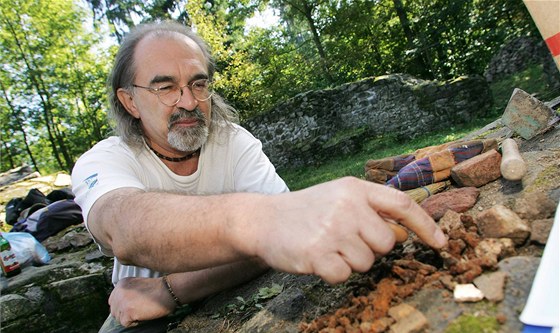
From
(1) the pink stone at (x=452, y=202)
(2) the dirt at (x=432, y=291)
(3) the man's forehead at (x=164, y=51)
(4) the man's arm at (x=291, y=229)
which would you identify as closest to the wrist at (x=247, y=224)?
(4) the man's arm at (x=291, y=229)

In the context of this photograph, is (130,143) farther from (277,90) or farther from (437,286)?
(277,90)

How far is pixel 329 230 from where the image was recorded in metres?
0.85

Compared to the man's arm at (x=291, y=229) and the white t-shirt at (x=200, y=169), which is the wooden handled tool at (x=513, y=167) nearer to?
the man's arm at (x=291, y=229)

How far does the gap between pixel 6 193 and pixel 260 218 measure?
996cm

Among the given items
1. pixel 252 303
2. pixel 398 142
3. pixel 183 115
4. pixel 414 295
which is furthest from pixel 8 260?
pixel 398 142

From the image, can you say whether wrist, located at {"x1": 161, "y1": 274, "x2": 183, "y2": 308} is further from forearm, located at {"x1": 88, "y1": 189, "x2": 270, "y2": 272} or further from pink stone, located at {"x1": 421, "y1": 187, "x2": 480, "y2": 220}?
pink stone, located at {"x1": 421, "y1": 187, "x2": 480, "y2": 220}

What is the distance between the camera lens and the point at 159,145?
2.27 metres

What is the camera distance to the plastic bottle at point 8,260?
12.6 ft

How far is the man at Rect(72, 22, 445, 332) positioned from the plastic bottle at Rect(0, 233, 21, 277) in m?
2.47

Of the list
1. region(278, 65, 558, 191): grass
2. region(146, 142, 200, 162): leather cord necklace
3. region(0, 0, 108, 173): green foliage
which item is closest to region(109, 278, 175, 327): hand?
region(146, 142, 200, 162): leather cord necklace

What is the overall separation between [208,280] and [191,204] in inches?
29.7

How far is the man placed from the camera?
0.87 m

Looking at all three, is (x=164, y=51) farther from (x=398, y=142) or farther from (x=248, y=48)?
(x=248, y=48)

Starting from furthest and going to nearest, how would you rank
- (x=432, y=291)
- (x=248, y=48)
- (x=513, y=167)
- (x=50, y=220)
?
(x=248, y=48), (x=50, y=220), (x=513, y=167), (x=432, y=291)
